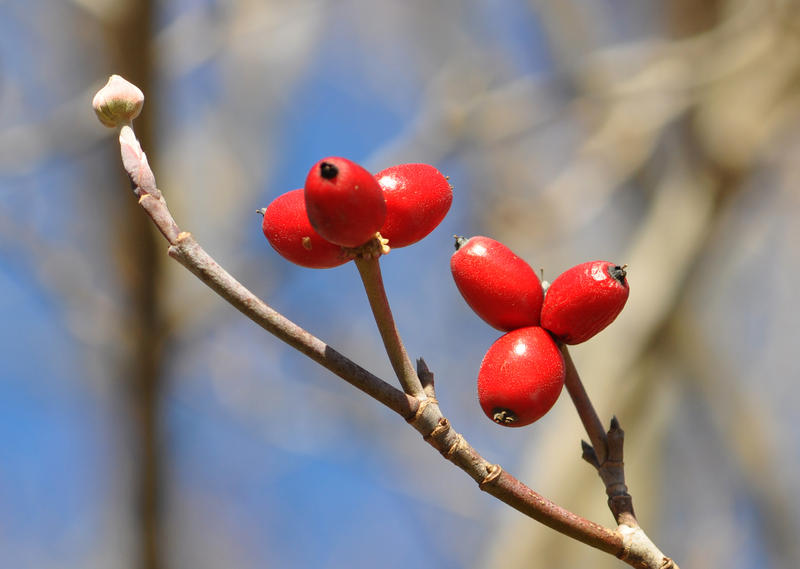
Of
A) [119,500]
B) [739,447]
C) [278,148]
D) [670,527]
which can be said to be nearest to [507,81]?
[278,148]

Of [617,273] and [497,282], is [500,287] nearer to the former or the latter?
[497,282]

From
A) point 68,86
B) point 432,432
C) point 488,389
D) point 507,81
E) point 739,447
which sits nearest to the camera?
point 432,432

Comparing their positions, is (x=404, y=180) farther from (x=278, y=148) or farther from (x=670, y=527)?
(x=670, y=527)

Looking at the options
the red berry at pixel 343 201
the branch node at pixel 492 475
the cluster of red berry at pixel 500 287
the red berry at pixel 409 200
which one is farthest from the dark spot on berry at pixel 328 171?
the branch node at pixel 492 475

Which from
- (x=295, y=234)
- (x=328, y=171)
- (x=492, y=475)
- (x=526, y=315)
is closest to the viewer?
(x=328, y=171)

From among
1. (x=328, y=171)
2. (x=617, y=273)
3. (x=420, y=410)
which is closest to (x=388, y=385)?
(x=420, y=410)

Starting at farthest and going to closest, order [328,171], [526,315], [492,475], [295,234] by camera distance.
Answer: [526,315], [295,234], [492,475], [328,171]
